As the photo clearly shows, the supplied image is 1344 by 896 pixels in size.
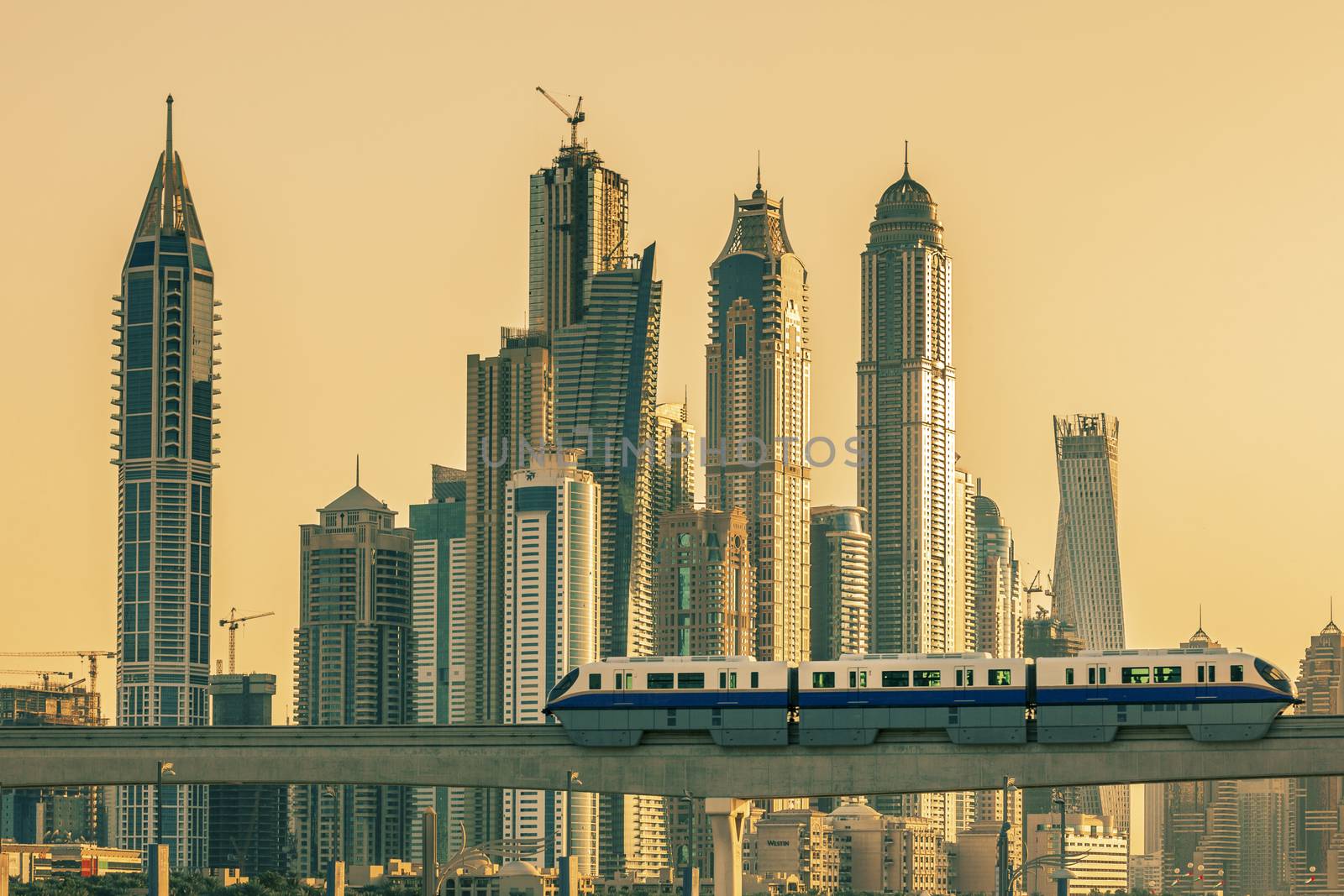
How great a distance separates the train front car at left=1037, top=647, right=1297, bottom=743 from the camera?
120 metres

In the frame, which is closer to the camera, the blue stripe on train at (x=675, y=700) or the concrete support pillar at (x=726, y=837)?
the concrete support pillar at (x=726, y=837)

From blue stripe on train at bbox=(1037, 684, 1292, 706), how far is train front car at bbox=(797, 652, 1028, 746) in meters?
1.81

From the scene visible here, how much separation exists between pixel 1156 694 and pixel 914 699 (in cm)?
1173

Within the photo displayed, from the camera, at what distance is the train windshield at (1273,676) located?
397ft

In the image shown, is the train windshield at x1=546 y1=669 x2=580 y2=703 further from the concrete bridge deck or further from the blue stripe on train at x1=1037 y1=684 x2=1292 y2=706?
the blue stripe on train at x1=1037 y1=684 x2=1292 y2=706

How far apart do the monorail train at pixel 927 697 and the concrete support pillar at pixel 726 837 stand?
3009 millimetres

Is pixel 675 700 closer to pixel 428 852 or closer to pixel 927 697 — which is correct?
pixel 927 697

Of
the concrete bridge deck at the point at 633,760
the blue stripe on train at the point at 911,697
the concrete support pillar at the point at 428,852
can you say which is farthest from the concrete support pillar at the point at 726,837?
the concrete support pillar at the point at 428,852

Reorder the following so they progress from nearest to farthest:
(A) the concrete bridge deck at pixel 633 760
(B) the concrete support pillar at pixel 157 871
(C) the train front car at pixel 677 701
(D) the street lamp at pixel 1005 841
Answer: (D) the street lamp at pixel 1005 841
(A) the concrete bridge deck at pixel 633 760
(C) the train front car at pixel 677 701
(B) the concrete support pillar at pixel 157 871

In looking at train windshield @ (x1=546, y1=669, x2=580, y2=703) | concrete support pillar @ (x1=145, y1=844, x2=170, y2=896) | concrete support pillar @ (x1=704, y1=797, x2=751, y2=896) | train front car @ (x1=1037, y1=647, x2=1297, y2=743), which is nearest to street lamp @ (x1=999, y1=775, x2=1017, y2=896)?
train front car @ (x1=1037, y1=647, x2=1297, y2=743)

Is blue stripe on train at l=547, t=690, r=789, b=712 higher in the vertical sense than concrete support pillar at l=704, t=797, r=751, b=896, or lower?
higher

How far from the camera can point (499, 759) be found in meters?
127

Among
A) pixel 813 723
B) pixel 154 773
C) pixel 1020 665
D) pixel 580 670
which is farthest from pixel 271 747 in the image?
pixel 1020 665

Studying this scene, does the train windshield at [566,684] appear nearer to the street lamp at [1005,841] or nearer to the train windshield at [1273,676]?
the street lamp at [1005,841]
